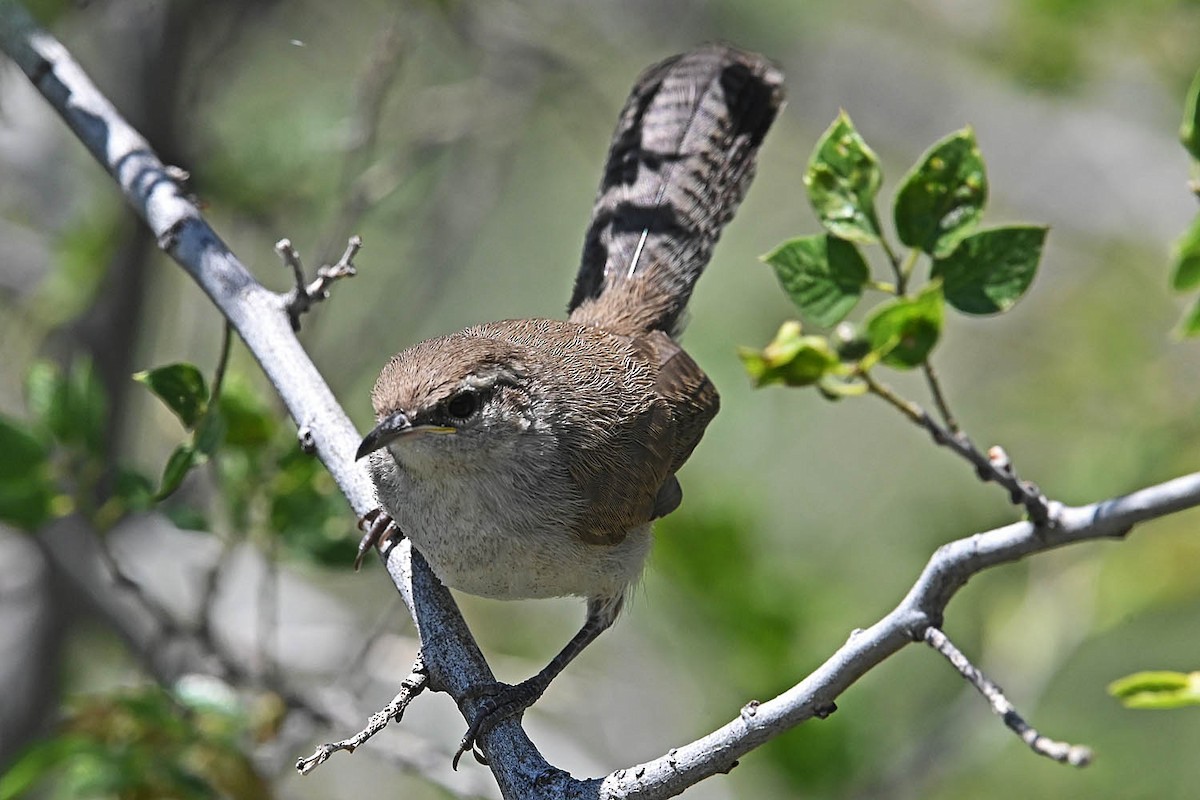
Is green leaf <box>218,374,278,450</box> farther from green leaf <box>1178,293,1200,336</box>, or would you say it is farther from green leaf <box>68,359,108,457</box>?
green leaf <box>1178,293,1200,336</box>

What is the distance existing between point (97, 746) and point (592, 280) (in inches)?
85.2

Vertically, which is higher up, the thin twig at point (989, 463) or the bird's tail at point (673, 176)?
the bird's tail at point (673, 176)

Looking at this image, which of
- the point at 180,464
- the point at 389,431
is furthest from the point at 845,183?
the point at 180,464

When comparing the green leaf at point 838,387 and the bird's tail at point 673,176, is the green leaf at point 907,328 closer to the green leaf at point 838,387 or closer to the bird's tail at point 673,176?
the green leaf at point 838,387

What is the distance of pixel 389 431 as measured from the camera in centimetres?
303

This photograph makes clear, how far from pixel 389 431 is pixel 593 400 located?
2.53 feet

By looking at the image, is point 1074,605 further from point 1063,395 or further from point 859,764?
point 1063,395

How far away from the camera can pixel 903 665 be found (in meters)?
5.16

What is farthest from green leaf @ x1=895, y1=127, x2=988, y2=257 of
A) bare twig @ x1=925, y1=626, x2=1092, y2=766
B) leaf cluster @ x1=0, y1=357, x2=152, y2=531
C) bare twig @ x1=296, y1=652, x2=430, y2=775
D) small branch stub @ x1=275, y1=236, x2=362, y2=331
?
leaf cluster @ x1=0, y1=357, x2=152, y2=531

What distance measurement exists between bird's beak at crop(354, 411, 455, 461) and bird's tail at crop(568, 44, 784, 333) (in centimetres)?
126

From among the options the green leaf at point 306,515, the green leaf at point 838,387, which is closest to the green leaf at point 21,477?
the green leaf at point 306,515

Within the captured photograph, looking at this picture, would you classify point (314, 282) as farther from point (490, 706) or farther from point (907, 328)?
point (907, 328)

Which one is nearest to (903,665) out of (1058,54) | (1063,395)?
(1063,395)

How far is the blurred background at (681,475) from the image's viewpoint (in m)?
4.08
